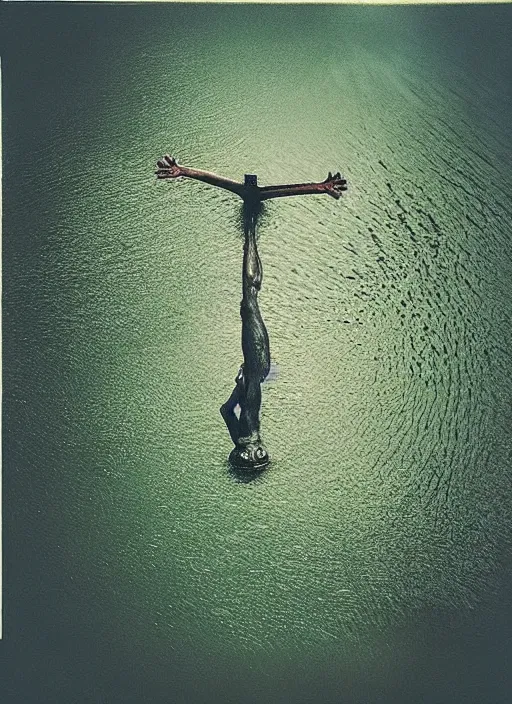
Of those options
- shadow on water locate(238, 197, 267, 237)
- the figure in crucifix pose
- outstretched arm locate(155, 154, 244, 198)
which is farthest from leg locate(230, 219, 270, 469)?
outstretched arm locate(155, 154, 244, 198)

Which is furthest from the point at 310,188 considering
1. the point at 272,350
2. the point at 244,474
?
the point at 244,474

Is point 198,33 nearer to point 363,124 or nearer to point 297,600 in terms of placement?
point 363,124

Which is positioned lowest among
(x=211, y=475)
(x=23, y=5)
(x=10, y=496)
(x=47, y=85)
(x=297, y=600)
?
(x=297, y=600)

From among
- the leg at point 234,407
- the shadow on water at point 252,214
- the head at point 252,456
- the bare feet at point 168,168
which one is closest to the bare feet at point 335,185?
the shadow on water at point 252,214

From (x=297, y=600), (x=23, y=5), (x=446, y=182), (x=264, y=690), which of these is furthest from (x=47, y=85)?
(x=264, y=690)

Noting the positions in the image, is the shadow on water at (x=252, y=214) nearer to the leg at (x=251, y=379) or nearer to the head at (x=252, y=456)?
the leg at (x=251, y=379)

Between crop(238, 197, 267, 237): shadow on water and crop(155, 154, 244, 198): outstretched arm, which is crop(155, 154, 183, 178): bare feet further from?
crop(238, 197, 267, 237): shadow on water
